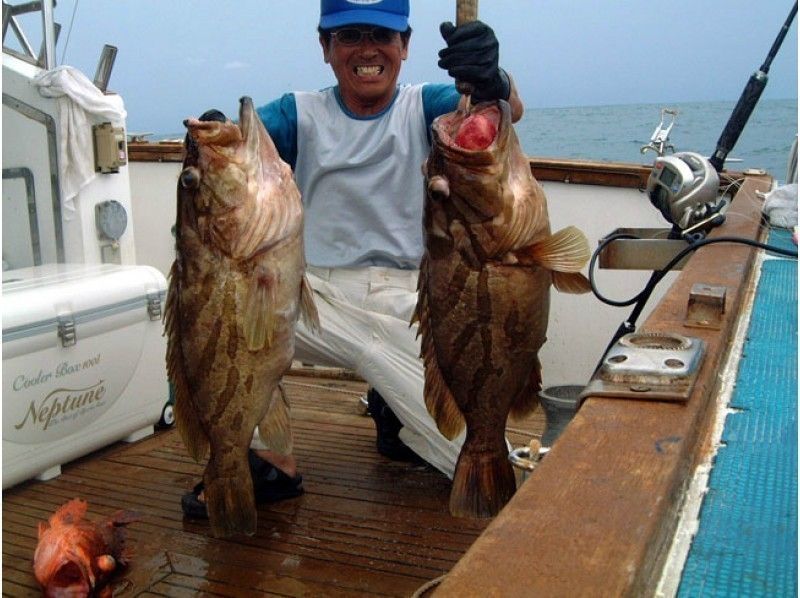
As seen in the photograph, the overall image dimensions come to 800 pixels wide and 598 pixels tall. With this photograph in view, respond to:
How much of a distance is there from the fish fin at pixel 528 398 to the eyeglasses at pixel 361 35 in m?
1.67

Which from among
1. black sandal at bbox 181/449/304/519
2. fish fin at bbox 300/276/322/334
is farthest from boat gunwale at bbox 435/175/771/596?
black sandal at bbox 181/449/304/519

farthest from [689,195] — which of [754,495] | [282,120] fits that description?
[754,495]

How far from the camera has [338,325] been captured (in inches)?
164

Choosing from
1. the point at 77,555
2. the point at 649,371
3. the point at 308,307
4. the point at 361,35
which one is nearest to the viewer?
the point at 649,371

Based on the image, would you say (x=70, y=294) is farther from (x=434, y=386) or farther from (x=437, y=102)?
→ (x=434, y=386)

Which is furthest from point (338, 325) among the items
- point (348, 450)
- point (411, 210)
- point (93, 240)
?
point (93, 240)

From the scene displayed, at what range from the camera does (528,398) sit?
2.88 meters

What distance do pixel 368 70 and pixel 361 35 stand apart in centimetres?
19

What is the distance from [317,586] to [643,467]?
2.18m

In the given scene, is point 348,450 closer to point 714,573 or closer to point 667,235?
point 667,235

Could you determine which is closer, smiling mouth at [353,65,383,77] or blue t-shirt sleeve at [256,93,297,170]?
smiling mouth at [353,65,383,77]

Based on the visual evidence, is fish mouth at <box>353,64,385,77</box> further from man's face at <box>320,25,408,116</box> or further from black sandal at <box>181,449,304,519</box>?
black sandal at <box>181,449,304,519</box>

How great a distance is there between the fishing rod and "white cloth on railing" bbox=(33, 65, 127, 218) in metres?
3.75

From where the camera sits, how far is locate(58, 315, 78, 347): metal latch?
433cm
